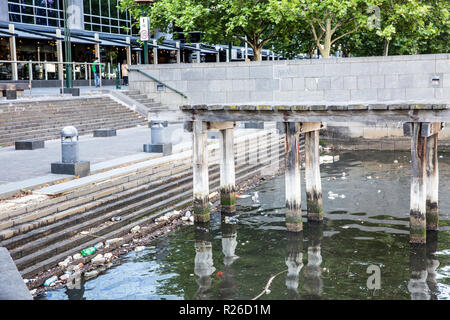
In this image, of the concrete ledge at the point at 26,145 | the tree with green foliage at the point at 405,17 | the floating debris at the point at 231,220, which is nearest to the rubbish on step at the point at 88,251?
the floating debris at the point at 231,220

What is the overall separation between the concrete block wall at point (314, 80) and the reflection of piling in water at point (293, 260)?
9.33 m

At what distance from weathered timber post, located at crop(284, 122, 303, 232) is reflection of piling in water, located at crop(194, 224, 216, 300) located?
1734 millimetres

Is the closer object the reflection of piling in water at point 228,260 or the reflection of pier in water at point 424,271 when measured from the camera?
the reflection of pier in water at point 424,271

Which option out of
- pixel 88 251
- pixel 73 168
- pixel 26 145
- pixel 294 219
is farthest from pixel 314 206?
pixel 26 145

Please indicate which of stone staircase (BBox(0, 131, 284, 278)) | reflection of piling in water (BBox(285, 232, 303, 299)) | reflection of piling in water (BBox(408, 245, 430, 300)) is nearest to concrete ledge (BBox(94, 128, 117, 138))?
stone staircase (BBox(0, 131, 284, 278))

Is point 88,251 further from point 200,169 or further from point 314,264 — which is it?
point 314,264

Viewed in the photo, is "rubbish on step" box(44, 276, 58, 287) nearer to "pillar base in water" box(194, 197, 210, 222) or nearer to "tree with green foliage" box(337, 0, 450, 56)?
"pillar base in water" box(194, 197, 210, 222)

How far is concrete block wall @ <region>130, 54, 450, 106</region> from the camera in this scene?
A: 20.9 meters

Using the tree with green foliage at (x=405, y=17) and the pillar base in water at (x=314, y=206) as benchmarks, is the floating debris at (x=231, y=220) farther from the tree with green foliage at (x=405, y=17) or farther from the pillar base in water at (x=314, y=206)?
the tree with green foliage at (x=405, y=17)

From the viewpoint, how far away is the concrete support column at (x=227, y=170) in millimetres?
12859

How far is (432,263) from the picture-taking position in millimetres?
9734

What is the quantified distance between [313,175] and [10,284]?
8.18 m

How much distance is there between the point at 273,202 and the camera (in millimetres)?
14336

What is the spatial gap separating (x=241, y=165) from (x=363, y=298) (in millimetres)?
9765
